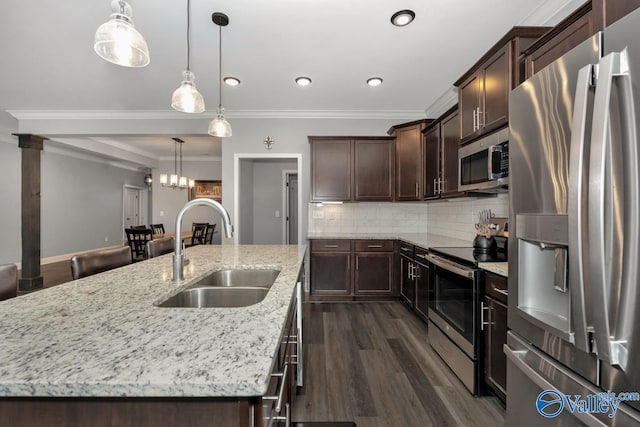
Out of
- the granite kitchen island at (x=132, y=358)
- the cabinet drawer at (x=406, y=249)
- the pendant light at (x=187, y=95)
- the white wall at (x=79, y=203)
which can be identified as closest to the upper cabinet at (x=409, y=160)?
the cabinet drawer at (x=406, y=249)

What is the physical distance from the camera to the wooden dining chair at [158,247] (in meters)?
2.30

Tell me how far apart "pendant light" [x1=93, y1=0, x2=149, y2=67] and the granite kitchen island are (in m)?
1.11

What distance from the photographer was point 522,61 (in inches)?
70.4

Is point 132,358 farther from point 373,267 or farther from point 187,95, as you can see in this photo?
point 373,267

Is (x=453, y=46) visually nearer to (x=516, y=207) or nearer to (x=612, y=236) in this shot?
(x=516, y=207)

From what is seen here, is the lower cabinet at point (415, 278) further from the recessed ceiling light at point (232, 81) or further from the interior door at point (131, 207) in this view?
the interior door at point (131, 207)

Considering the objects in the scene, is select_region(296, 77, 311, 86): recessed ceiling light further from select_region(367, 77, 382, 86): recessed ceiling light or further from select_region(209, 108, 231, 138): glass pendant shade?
select_region(209, 108, 231, 138): glass pendant shade

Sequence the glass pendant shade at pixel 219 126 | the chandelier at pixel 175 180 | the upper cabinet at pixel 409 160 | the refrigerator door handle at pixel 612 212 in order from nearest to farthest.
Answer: the refrigerator door handle at pixel 612 212 → the glass pendant shade at pixel 219 126 → the upper cabinet at pixel 409 160 → the chandelier at pixel 175 180

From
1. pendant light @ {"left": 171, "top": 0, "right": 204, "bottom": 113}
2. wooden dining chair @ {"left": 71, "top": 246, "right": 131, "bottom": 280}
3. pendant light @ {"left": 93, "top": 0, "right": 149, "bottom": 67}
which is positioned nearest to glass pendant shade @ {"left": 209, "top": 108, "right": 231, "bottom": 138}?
pendant light @ {"left": 171, "top": 0, "right": 204, "bottom": 113}

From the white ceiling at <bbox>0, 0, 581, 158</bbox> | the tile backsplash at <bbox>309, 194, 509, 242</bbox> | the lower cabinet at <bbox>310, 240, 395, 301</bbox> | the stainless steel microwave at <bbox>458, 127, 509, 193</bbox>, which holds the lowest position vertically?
the lower cabinet at <bbox>310, 240, 395, 301</bbox>

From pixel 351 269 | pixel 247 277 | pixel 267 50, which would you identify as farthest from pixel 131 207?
pixel 247 277

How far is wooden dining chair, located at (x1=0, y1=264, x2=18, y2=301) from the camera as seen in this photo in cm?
123

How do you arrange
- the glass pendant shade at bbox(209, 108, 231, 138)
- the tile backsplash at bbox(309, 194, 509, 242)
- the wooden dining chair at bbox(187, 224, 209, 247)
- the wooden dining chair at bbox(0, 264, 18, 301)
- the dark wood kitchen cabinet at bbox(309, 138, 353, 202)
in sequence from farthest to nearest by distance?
the wooden dining chair at bbox(187, 224, 209, 247) < the tile backsplash at bbox(309, 194, 509, 242) < the dark wood kitchen cabinet at bbox(309, 138, 353, 202) < the glass pendant shade at bbox(209, 108, 231, 138) < the wooden dining chair at bbox(0, 264, 18, 301)

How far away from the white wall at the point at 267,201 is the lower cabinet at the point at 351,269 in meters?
3.17
